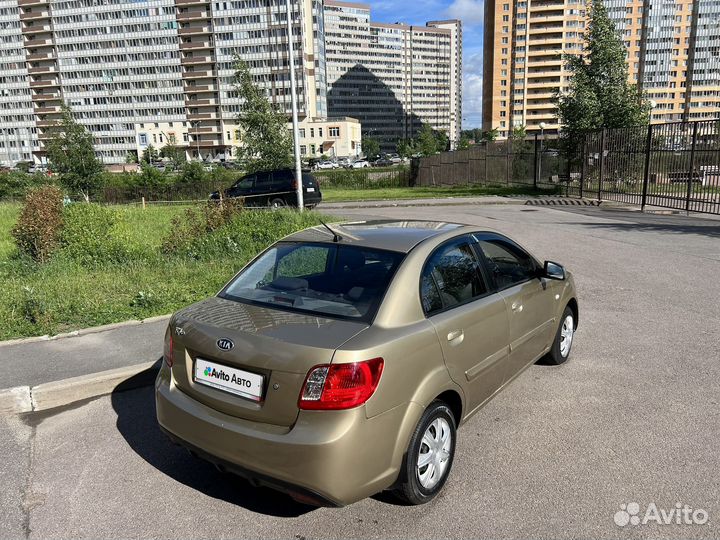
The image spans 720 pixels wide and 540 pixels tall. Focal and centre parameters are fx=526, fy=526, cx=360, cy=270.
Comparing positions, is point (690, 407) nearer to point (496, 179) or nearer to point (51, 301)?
point (51, 301)

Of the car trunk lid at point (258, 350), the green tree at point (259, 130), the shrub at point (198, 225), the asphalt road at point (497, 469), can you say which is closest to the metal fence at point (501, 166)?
the green tree at point (259, 130)

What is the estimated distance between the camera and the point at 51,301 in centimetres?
633

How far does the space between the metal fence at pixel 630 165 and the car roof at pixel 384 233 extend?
14738 millimetres

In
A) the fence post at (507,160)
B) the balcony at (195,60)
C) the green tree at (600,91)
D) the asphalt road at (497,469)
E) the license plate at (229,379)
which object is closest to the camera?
the license plate at (229,379)

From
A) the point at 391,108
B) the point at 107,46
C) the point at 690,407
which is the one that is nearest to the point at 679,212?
the point at 690,407

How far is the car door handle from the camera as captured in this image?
10.1 feet

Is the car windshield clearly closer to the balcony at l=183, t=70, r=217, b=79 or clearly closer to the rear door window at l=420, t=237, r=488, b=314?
the rear door window at l=420, t=237, r=488, b=314

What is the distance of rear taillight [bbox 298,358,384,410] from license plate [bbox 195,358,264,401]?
290 millimetres

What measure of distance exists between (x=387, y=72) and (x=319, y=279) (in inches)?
7682

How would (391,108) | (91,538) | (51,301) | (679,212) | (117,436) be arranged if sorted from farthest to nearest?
(391,108) < (679,212) < (51,301) < (117,436) < (91,538)

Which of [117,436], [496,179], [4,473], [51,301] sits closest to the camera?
[4,473]

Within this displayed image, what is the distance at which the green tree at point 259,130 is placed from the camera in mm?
24984

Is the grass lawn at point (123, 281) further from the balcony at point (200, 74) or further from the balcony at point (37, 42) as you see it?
the balcony at point (37, 42)

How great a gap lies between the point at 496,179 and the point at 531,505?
2737 cm
